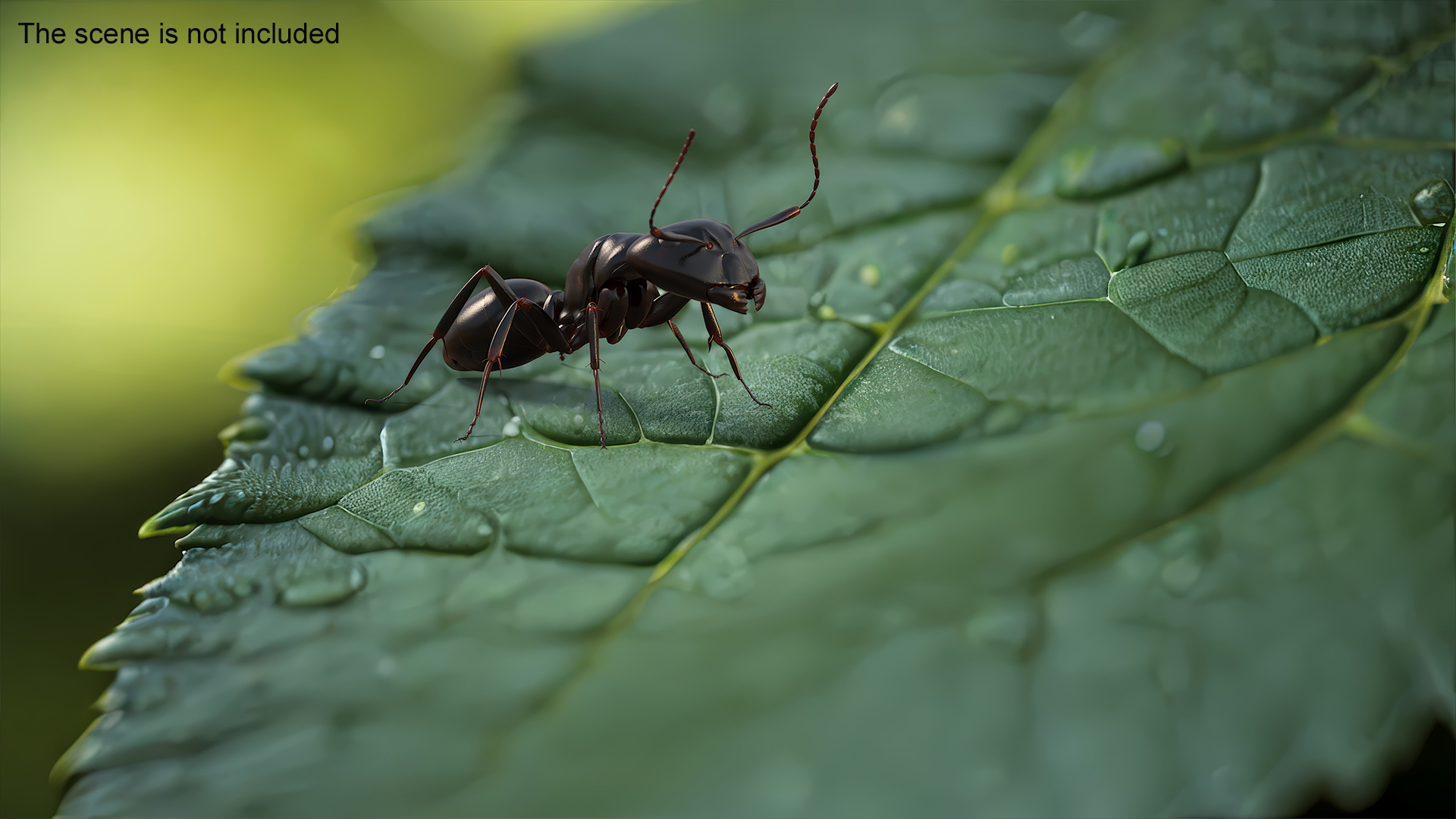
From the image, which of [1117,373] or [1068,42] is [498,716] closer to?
[1117,373]

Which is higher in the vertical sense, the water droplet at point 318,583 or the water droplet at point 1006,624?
the water droplet at point 1006,624

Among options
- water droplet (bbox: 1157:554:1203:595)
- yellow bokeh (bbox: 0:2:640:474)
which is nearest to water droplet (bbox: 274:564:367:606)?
yellow bokeh (bbox: 0:2:640:474)

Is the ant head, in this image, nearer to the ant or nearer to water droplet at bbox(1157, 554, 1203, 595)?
Answer: the ant

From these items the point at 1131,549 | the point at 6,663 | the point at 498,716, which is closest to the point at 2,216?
the point at 6,663

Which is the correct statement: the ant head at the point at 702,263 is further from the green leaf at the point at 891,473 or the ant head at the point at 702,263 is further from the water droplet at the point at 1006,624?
the water droplet at the point at 1006,624

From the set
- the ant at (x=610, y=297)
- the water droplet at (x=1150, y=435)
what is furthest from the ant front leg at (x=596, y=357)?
the water droplet at (x=1150, y=435)

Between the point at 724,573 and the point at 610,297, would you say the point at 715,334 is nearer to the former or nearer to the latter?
the point at 610,297

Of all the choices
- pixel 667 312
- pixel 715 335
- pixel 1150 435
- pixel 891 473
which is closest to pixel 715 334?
pixel 715 335

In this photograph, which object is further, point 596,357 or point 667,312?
point 667,312
